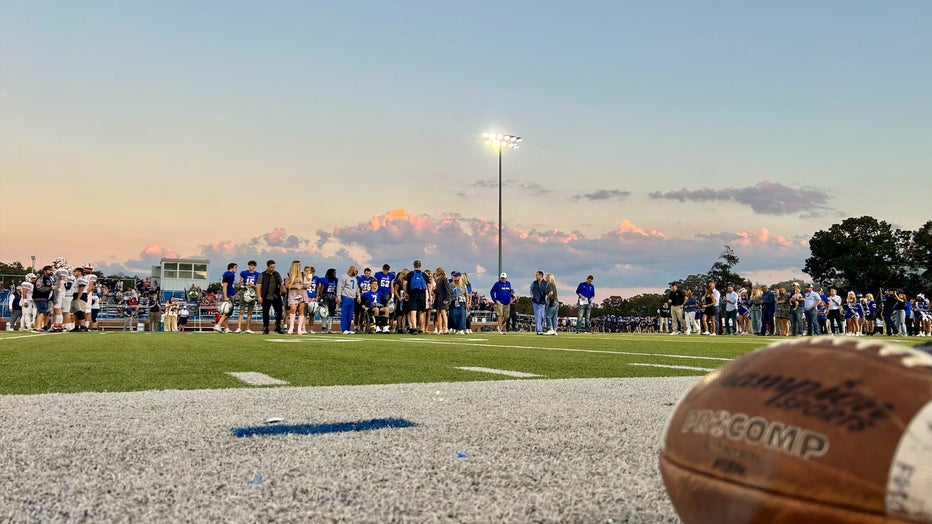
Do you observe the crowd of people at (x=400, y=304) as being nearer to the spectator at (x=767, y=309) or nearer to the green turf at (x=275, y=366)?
the spectator at (x=767, y=309)

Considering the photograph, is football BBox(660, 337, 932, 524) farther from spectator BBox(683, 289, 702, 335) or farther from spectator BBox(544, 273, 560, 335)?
spectator BBox(683, 289, 702, 335)

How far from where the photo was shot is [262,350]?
404 inches

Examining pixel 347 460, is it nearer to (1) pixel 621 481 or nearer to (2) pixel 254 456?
(2) pixel 254 456

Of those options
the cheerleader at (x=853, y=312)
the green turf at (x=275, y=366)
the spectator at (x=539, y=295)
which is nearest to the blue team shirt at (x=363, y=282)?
the spectator at (x=539, y=295)


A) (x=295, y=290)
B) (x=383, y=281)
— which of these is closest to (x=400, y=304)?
(x=383, y=281)

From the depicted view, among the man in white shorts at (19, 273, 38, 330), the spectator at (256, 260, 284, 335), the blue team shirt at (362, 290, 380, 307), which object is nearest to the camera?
the spectator at (256, 260, 284, 335)

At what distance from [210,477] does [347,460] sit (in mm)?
468

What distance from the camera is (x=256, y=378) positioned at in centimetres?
601

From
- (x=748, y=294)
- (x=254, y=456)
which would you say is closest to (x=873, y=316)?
(x=748, y=294)

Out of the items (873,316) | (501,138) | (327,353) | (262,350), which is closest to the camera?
(327,353)

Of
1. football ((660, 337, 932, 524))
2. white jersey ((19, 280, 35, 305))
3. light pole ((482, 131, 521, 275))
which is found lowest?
football ((660, 337, 932, 524))

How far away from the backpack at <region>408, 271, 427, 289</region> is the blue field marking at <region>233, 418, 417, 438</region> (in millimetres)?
Result: 14693

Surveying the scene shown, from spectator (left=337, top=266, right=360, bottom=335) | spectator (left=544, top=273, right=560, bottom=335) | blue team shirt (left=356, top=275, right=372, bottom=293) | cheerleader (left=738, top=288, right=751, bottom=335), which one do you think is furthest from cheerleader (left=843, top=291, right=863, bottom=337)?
spectator (left=337, top=266, right=360, bottom=335)

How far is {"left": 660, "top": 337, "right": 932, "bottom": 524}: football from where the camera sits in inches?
54.6
